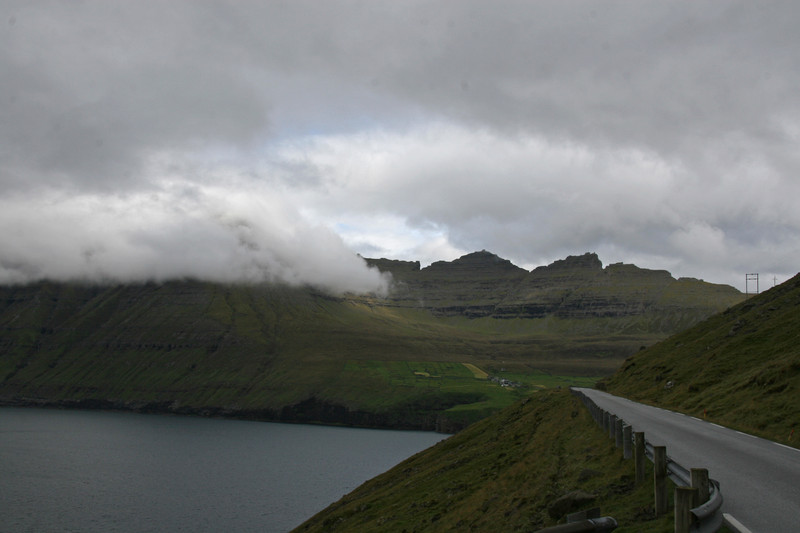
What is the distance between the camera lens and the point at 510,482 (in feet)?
121

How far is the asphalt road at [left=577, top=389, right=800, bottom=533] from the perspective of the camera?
1525 centimetres

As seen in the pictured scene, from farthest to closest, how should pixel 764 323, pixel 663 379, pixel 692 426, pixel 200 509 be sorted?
pixel 200 509
pixel 663 379
pixel 764 323
pixel 692 426

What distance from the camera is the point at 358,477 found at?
5399 inches

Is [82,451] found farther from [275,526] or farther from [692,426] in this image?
[692,426]

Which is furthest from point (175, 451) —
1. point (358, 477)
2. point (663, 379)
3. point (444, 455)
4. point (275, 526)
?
point (663, 379)

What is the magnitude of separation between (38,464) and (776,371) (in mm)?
160496

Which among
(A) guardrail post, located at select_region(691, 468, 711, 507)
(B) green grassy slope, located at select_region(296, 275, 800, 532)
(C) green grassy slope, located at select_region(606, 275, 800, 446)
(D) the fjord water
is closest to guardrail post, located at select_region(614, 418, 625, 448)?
(B) green grassy slope, located at select_region(296, 275, 800, 532)

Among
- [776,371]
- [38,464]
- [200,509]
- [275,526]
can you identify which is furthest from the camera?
[38,464]

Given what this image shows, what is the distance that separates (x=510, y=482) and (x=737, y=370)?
29663 mm

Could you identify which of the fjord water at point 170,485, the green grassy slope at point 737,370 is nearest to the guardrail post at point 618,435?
the green grassy slope at point 737,370

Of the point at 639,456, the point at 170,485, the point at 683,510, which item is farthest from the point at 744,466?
the point at 170,485

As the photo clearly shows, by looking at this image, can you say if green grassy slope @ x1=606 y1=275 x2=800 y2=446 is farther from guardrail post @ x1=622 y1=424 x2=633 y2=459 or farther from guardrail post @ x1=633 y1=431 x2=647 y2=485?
guardrail post @ x1=633 y1=431 x2=647 y2=485

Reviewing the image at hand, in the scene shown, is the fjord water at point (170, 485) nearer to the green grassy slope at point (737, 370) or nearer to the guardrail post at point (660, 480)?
the green grassy slope at point (737, 370)

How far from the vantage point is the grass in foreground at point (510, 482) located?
868 inches
